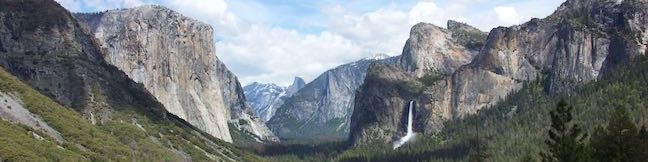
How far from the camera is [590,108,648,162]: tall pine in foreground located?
222 feet

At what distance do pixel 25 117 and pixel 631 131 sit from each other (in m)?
147

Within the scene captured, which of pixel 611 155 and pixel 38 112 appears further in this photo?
pixel 38 112

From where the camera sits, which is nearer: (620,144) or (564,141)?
(620,144)

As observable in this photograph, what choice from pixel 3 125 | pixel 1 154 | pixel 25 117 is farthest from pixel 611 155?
pixel 25 117

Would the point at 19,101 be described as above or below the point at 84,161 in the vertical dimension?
above

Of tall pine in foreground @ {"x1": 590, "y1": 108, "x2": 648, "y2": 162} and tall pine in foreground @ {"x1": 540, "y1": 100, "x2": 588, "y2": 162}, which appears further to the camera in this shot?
tall pine in foreground @ {"x1": 540, "y1": 100, "x2": 588, "y2": 162}

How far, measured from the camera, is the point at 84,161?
504 ft

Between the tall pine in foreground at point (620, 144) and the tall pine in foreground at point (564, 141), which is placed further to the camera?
the tall pine in foreground at point (564, 141)

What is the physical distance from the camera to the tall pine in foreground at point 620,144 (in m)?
67.6

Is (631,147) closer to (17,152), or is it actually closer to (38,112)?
(17,152)

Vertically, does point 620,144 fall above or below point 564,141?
below

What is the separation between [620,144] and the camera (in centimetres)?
6831

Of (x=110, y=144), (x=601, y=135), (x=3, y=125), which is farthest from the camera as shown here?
(x=110, y=144)

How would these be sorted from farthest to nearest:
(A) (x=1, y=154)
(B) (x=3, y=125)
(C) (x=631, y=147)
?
(B) (x=3, y=125) < (A) (x=1, y=154) < (C) (x=631, y=147)
